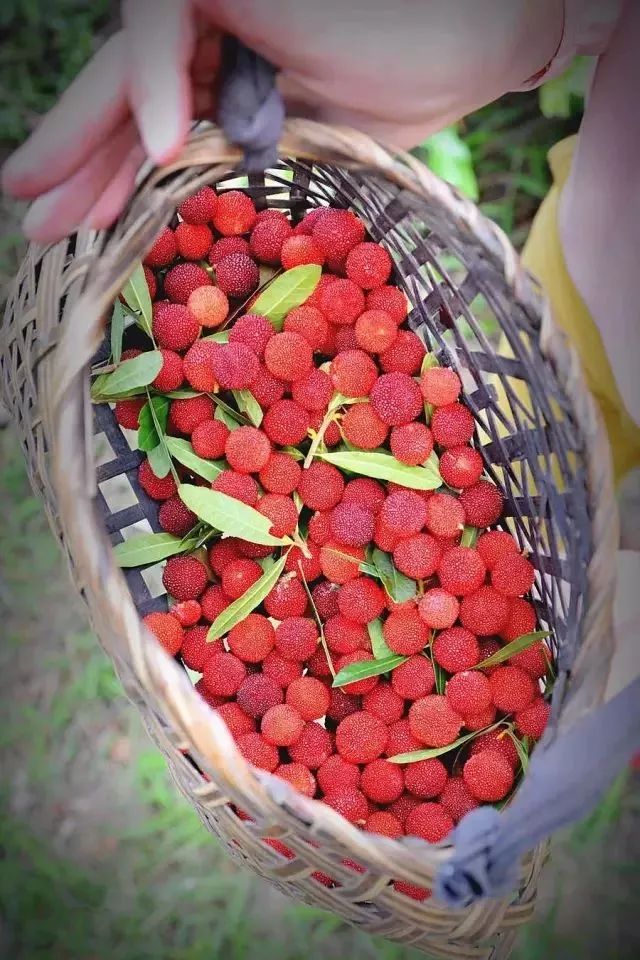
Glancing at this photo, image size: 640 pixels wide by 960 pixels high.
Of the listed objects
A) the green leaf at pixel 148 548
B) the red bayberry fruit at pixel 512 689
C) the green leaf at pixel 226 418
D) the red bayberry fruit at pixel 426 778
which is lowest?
the red bayberry fruit at pixel 426 778

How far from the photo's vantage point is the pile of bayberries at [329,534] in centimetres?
67

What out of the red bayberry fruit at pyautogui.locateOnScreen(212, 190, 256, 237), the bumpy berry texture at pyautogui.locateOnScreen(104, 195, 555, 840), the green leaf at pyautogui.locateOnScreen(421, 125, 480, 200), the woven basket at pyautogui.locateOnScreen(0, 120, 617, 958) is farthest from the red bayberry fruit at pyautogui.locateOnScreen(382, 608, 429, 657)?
the green leaf at pyautogui.locateOnScreen(421, 125, 480, 200)

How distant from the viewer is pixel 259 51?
1.55 ft

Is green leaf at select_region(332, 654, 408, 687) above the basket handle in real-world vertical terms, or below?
below

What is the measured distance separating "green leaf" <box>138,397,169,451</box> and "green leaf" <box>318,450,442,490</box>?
138mm

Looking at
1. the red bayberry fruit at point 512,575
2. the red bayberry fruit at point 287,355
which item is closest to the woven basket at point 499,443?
the red bayberry fruit at point 512,575

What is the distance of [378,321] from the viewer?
70cm

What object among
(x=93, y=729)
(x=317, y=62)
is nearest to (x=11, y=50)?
(x=317, y=62)

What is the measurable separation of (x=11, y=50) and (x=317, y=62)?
637 mm

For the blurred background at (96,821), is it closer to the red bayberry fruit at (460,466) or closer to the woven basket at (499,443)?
the woven basket at (499,443)

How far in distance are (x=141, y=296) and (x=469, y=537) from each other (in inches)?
12.8

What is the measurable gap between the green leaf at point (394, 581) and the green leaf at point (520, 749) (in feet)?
0.42

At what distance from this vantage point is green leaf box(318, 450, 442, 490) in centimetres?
69

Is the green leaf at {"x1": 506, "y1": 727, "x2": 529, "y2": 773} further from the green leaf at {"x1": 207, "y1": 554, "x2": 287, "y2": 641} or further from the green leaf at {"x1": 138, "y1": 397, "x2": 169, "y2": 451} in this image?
the green leaf at {"x1": 138, "y1": 397, "x2": 169, "y2": 451}
